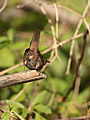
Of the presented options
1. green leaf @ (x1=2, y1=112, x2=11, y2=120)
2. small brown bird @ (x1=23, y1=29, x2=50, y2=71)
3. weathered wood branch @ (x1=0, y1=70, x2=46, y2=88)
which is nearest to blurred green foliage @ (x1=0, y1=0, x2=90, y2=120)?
green leaf @ (x1=2, y1=112, x2=11, y2=120)

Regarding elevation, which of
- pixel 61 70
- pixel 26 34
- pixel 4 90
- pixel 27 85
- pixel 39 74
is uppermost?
pixel 26 34


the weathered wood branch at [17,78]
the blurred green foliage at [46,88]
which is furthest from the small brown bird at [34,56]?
the blurred green foliage at [46,88]

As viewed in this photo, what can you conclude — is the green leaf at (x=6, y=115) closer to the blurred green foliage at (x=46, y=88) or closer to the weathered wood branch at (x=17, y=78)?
the blurred green foliage at (x=46, y=88)

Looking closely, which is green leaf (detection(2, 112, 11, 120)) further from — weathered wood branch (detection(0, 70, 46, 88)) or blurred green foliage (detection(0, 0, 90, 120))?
weathered wood branch (detection(0, 70, 46, 88))

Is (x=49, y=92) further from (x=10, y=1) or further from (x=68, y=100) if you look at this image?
(x=10, y=1)

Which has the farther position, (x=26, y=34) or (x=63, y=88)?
(x=26, y=34)

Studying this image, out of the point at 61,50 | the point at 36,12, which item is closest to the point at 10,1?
the point at 36,12

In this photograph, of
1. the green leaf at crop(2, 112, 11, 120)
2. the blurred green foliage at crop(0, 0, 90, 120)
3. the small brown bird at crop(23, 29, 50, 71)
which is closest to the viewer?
the green leaf at crop(2, 112, 11, 120)

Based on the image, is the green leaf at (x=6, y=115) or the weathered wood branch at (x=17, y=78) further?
the weathered wood branch at (x=17, y=78)
